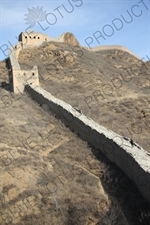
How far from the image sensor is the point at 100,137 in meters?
11.8

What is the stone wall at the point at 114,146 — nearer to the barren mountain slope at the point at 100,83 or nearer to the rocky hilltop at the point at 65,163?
the rocky hilltop at the point at 65,163

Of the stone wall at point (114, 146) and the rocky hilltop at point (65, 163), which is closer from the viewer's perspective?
the rocky hilltop at point (65, 163)

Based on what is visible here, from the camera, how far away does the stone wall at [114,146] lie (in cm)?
873

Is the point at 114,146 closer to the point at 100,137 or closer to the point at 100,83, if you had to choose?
the point at 100,137

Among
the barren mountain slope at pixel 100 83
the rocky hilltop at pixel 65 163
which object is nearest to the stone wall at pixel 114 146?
the rocky hilltop at pixel 65 163

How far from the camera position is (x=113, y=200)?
350 inches

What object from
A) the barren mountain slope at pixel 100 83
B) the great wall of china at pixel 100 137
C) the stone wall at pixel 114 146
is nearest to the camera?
the stone wall at pixel 114 146

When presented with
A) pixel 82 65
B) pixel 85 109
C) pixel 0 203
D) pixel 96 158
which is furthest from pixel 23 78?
pixel 0 203

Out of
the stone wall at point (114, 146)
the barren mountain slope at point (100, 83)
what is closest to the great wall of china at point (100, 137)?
the stone wall at point (114, 146)

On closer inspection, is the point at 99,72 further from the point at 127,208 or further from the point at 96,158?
the point at 127,208

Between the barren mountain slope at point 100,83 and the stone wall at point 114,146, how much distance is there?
2883 millimetres

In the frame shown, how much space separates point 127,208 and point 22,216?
315 centimetres

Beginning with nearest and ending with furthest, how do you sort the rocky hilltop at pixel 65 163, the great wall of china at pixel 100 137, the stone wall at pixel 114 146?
the rocky hilltop at pixel 65 163
the stone wall at pixel 114 146
the great wall of china at pixel 100 137

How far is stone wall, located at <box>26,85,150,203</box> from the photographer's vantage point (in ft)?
28.6
